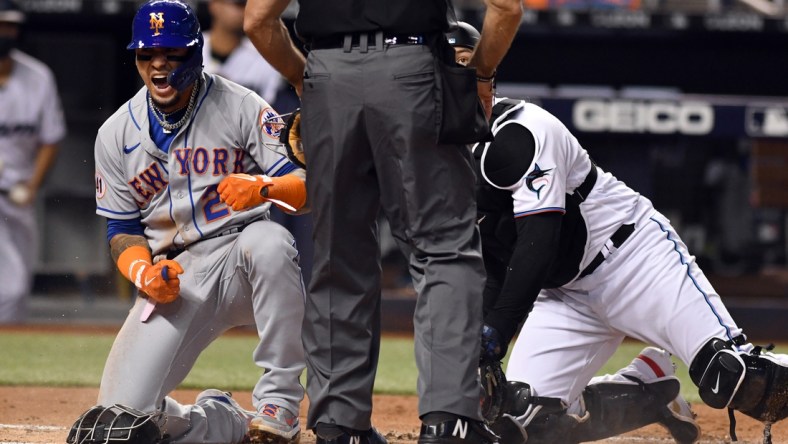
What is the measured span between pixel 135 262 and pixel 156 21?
0.72m

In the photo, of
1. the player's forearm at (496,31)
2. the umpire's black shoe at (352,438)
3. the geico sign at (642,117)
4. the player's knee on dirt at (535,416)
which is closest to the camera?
the player's forearm at (496,31)

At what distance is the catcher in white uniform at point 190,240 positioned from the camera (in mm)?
3412

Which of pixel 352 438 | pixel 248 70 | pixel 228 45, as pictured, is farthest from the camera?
pixel 228 45

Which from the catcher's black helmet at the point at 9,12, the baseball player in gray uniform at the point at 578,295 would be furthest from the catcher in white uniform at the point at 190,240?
the catcher's black helmet at the point at 9,12

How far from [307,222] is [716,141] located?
14.7ft

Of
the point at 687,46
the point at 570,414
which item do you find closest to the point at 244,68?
the point at 687,46

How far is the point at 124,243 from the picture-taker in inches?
139

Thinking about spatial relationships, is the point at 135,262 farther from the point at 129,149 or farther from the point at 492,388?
the point at 492,388

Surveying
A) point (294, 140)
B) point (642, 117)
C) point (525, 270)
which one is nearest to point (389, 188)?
point (294, 140)

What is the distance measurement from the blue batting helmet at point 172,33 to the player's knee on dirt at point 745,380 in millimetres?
1731

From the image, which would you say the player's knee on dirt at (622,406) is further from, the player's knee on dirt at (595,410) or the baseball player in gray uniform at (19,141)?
the baseball player in gray uniform at (19,141)

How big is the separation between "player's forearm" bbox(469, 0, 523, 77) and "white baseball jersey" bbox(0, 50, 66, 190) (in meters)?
6.15

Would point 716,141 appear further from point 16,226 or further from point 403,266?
point 16,226

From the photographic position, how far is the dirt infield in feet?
12.2
